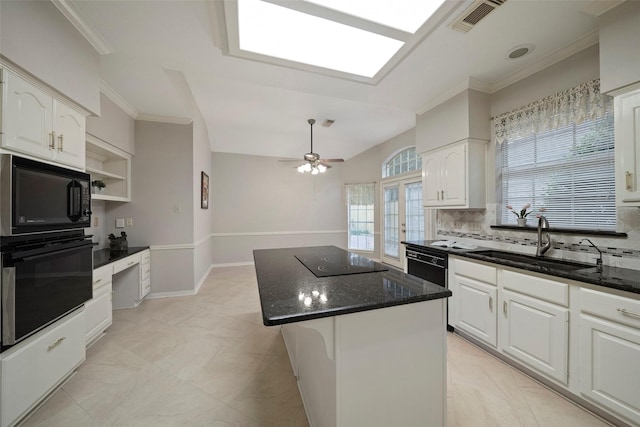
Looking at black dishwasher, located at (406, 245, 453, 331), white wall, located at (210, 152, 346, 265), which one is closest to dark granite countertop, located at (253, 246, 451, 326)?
black dishwasher, located at (406, 245, 453, 331)

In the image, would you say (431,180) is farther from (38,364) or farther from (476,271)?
(38,364)

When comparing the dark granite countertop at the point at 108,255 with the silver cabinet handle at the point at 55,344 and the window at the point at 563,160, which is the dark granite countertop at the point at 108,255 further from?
the window at the point at 563,160

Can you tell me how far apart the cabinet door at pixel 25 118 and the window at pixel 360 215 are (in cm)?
522

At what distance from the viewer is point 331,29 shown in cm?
175

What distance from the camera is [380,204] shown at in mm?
5660

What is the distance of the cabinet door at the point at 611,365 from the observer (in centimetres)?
133

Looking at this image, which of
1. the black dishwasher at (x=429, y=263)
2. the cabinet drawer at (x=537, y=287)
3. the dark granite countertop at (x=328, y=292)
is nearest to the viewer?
the dark granite countertop at (x=328, y=292)

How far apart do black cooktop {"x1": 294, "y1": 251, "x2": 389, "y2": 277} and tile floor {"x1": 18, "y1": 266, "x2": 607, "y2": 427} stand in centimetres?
92

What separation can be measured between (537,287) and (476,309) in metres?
0.59

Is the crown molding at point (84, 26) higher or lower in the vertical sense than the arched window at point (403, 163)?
higher

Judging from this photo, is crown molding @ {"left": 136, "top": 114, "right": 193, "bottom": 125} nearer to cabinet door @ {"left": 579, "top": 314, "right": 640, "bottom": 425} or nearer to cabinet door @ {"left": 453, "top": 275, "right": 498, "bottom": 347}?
cabinet door @ {"left": 453, "top": 275, "right": 498, "bottom": 347}

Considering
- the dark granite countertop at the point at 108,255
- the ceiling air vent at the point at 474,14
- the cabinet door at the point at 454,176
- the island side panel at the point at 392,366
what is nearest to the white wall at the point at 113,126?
the dark granite countertop at the point at 108,255

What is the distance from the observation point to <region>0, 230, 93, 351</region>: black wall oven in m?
1.33

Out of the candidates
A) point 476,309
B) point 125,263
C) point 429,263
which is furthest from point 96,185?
point 476,309
